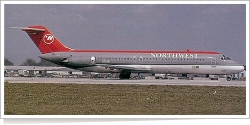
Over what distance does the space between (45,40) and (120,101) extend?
22.2m

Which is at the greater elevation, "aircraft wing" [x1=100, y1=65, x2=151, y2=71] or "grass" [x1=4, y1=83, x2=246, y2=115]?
"aircraft wing" [x1=100, y1=65, x2=151, y2=71]

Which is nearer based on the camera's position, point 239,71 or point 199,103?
point 199,103

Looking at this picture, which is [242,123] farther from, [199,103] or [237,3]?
[237,3]

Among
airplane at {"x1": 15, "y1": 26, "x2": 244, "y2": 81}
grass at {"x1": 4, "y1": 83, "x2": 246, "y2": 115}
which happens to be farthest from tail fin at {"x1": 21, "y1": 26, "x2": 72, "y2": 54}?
grass at {"x1": 4, "y1": 83, "x2": 246, "y2": 115}

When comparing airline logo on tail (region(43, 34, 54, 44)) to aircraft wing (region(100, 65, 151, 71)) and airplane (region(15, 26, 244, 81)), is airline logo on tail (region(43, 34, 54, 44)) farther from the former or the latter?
aircraft wing (region(100, 65, 151, 71))

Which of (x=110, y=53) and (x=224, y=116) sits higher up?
(x=110, y=53)

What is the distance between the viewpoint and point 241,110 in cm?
1917

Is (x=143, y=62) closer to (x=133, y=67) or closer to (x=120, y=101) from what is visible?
(x=133, y=67)

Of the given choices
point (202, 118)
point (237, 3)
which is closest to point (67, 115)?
point (202, 118)

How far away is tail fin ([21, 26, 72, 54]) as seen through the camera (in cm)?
4097

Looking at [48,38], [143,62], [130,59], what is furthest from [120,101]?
[48,38]

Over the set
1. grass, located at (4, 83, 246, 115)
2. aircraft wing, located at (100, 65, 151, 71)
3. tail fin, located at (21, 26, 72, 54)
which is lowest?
grass, located at (4, 83, 246, 115)

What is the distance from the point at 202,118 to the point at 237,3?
5.26 m

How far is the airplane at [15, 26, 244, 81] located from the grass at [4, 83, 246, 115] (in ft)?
48.5
